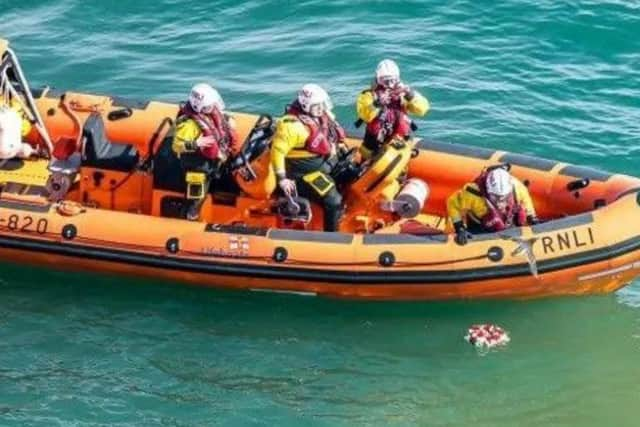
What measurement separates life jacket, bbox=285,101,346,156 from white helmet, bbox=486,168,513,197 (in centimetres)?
123

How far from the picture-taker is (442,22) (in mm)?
14031

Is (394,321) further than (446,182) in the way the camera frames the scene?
Result: No

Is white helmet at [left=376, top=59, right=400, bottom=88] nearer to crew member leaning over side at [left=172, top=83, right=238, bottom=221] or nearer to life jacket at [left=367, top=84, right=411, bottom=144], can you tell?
life jacket at [left=367, top=84, right=411, bottom=144]

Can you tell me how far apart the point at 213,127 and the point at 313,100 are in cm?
79

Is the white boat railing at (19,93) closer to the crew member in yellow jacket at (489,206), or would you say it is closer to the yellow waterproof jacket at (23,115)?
the yellow waterproof jacket at (23,115)

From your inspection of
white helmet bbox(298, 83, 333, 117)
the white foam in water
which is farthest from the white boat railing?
the white foam in water

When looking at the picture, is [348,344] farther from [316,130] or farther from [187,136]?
[187,136]

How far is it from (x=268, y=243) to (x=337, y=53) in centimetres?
507

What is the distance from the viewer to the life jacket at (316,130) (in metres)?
8.77

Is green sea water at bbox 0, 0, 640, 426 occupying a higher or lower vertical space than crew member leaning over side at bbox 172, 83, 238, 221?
lower

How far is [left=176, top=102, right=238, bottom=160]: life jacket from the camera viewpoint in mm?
8828

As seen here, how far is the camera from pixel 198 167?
8.98 metres

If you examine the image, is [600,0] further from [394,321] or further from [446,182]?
[394,321]

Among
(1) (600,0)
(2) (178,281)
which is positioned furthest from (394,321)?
(1) (600,0)
